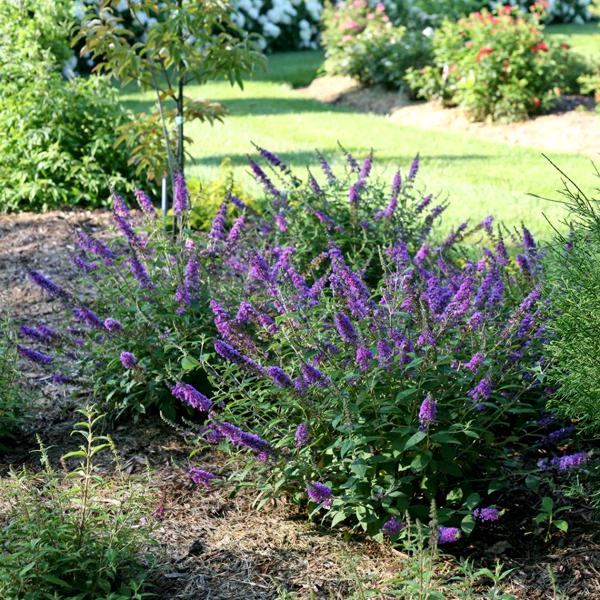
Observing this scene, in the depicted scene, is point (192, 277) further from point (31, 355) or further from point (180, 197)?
point (31, 355)

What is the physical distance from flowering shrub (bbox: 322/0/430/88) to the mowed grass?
0.92 meters

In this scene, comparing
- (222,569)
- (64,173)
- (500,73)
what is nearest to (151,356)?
(222,569)

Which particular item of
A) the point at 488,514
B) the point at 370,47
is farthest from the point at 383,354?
the point at 370,47

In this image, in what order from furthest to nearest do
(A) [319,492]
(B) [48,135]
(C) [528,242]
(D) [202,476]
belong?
(B) [48,135] < (C) [528,242] < (D) [202,476] < (A) [319,492]

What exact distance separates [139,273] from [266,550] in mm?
1447

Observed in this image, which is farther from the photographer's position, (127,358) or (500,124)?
(500,124)

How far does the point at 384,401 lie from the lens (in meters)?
3.15

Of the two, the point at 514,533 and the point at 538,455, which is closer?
the point at 514,533

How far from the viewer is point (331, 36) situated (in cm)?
1468

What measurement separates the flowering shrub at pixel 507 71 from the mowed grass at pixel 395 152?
0.62 metres

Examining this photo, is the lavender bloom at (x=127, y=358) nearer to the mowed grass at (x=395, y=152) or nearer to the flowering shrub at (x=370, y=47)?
the mowed grass at (x=395, y=152)

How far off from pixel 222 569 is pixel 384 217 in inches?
96.2

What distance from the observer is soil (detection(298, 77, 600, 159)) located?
10.3 meters

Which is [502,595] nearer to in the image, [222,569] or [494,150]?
[222,569]
